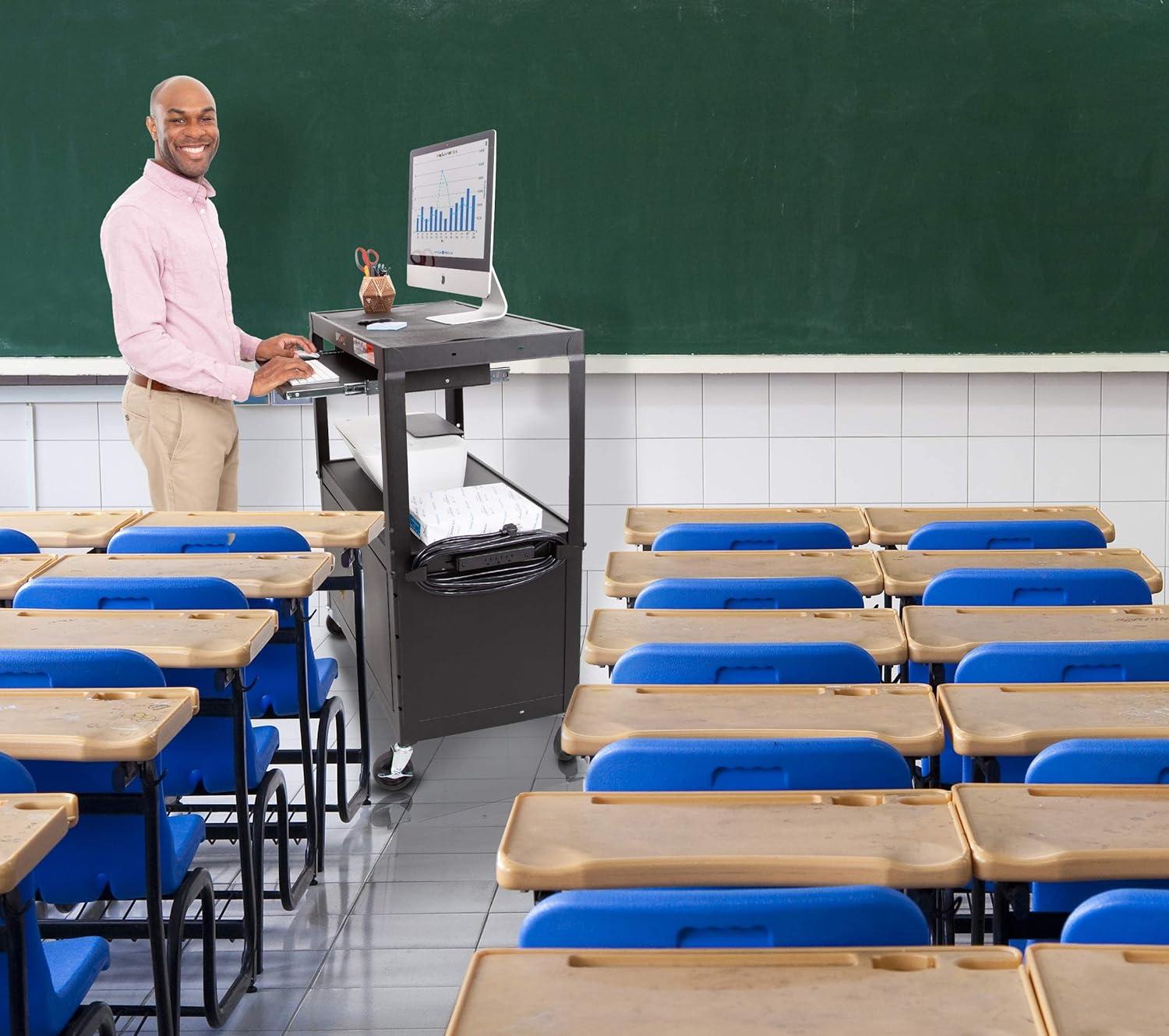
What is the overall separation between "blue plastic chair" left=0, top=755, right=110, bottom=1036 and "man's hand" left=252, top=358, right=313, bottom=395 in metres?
2.13

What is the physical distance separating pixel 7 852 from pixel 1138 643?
5.66 ft

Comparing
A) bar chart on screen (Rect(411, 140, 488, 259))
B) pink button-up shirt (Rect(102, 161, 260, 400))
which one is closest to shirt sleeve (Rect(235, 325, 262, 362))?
pink button-up shirt (Rect(102, 161, 260, 400))

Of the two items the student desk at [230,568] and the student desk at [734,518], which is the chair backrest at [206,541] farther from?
the student desk at [734,518]

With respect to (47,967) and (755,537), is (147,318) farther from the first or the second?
(47,967)

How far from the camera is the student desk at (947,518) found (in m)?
3.45

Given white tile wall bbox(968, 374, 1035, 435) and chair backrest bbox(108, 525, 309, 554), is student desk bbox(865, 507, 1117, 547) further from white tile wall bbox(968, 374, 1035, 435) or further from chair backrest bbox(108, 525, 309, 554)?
chair backrest bbox(108, 525, 309, 554)

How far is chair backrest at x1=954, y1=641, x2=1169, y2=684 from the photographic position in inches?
89.0

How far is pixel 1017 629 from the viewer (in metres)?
2.54

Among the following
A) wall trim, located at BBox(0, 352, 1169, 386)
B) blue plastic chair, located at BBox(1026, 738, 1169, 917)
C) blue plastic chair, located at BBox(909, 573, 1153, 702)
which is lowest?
blue plastic chair, located at BBox(1026, 738, 1169, 917)

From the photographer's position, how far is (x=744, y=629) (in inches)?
99.2

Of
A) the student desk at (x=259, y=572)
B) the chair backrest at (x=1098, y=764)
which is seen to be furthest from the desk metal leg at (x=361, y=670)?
the chair backrest at (x=1098, y=764)

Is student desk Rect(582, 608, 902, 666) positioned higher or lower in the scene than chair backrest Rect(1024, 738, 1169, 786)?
higher

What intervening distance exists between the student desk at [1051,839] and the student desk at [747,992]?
24 cm

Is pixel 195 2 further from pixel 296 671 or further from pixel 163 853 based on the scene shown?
pixel 163 853
